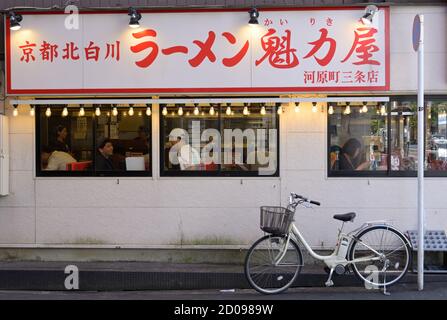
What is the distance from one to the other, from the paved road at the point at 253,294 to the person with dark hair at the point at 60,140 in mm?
2176

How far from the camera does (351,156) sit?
8.41 m

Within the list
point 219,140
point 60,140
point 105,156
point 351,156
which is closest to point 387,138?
point 351,156

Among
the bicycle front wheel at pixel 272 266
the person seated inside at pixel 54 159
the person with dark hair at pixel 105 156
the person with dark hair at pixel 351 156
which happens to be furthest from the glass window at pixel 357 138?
the person seated inside at pixel 54 159

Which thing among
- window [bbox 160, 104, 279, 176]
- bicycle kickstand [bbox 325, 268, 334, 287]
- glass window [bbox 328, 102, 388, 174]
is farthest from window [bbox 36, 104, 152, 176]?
bicycle kickstand [bbox 325, 268, 334, 287]

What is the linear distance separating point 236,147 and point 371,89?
2.13 meters

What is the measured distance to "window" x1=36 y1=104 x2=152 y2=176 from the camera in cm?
854

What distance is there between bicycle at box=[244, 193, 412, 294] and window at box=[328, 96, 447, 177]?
1.05 meters

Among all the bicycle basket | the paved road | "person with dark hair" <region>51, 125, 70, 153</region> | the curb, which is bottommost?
the paved road

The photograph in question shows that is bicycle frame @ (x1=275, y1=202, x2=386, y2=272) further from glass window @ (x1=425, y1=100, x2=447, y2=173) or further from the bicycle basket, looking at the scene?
glass window @ (x1=425, y1=100, x2=447, y2=173)

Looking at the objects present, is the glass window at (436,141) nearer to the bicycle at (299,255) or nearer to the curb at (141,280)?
the bicycle at (299,255)

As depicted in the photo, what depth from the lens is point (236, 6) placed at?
26.3ft

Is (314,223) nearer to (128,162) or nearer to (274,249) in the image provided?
(274,249)

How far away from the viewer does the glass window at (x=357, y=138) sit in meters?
8.35

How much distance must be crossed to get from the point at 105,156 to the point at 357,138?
381 cm
